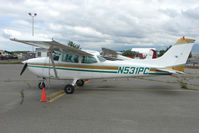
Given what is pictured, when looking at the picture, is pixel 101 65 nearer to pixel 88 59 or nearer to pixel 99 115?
pixel 88 59

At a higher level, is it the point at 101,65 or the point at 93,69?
the point at 101,65

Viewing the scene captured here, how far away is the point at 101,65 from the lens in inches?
297

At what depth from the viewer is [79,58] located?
7.61m

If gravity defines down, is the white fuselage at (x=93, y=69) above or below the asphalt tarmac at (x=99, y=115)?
above

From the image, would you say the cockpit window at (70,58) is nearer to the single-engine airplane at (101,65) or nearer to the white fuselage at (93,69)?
the single-engine airplane at (101,65)

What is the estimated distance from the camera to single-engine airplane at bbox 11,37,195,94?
7332mm

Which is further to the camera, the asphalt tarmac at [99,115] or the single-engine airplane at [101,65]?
the single-engine airplane at [101,65]

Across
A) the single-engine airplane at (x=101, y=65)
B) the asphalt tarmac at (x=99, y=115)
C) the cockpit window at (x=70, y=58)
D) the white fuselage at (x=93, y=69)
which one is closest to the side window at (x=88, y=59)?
the single-engine airplane at (x=101, y=65)

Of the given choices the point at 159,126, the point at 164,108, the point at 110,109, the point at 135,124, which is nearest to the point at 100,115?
the point at 110,109

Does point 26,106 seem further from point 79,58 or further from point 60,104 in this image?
point 79,58

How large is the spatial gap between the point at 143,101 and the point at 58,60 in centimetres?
431

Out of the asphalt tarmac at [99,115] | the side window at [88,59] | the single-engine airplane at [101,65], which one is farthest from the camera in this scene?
the side window at [88,59]

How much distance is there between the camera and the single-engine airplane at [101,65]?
24.1 feet

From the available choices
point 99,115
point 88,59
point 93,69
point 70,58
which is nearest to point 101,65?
point 93,69
